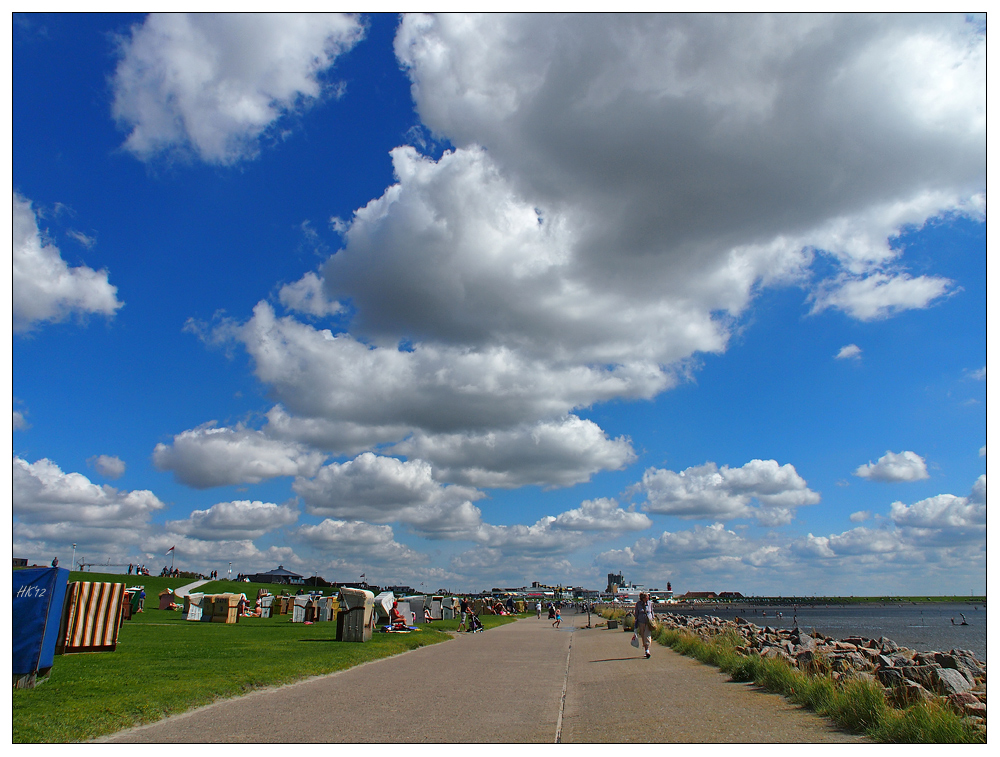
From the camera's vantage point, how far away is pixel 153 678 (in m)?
11.9

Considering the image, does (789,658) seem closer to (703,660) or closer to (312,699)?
(703,660)

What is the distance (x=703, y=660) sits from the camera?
685 inches

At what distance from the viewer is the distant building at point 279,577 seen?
142 meters

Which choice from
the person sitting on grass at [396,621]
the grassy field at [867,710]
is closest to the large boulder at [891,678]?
the grassy field at [867,710]

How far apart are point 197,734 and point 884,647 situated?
23.6 m

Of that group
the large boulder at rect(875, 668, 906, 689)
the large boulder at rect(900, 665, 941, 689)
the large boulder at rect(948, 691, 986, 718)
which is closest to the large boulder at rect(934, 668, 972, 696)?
the large boulder at rect(900, 665, 941, 689)

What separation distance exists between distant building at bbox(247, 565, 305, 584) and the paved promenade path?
139142 millimetres

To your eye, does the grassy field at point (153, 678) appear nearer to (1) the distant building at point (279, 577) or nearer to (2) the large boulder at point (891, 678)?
(2) the large boulder at point (891, 678)

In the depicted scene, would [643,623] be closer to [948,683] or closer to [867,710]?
[948,683]

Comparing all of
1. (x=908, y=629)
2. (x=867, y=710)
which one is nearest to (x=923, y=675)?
(x=867, y=710)

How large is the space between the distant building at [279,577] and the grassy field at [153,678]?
129m

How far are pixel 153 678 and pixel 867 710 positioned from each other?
461 inches
